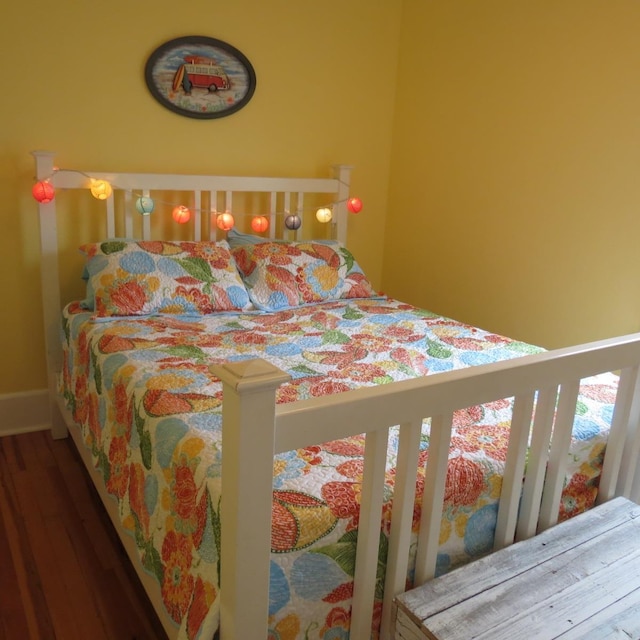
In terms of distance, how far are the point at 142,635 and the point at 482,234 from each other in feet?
7.23

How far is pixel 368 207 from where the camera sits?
11.9 ft

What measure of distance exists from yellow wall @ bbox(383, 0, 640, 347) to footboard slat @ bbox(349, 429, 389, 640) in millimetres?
1670

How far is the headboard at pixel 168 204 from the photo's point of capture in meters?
2.74

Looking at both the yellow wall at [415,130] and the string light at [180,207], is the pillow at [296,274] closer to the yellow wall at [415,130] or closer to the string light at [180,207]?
the string light at [180,207]

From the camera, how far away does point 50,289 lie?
9.16 ft

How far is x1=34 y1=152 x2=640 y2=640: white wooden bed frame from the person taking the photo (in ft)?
3.45

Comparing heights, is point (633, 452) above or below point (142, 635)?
above

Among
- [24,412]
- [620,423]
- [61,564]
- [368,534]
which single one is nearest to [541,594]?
[368,534]

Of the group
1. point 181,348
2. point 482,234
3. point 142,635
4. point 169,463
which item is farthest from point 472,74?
point 142,635

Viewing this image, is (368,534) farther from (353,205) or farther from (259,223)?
(353,205)

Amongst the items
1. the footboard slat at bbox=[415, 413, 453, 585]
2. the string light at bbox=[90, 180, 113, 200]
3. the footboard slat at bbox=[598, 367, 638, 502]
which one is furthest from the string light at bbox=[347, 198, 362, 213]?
the footboard slat at bbox=[415, 413, 453, 585]

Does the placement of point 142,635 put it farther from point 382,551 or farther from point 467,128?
point 467,128

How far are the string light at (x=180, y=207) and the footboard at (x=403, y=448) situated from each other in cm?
183

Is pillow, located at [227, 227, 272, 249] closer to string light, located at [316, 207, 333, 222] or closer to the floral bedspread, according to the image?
string light, located at [316, 207, 333, 222]
